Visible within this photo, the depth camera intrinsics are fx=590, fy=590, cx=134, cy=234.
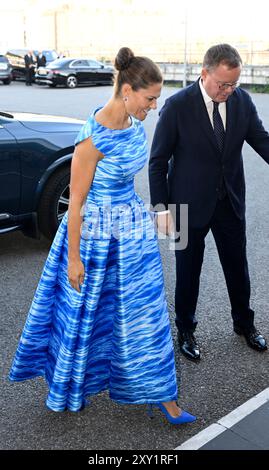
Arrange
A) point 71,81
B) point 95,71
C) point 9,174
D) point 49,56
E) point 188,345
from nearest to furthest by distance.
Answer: point 188,345 → point 9,174 → point 71,81 → point 95,71 → point 49,56

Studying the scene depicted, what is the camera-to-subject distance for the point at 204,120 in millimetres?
3225

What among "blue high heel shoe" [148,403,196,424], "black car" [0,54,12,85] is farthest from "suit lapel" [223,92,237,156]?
"black car" [0,54,12,85]

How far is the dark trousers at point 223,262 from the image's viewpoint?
11.5 ft

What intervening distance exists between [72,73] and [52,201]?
24124mm

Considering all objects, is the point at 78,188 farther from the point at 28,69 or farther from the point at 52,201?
the point at 28,69

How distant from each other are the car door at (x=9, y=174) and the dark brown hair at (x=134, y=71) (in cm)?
255

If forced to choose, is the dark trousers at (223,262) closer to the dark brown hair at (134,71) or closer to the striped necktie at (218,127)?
the striped necktie at (218,127)

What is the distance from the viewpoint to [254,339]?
371 centimetres

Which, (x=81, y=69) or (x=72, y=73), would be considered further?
(x=81, y=69)

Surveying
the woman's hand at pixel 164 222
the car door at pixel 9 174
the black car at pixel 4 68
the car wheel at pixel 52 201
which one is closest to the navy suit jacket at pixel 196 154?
the woman's hand at pixel 164 222

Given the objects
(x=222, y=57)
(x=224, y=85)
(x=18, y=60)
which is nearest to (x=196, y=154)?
(x=224, y=85)

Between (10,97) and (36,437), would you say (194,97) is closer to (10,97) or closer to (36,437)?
(36,437)

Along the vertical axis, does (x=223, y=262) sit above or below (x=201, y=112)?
below

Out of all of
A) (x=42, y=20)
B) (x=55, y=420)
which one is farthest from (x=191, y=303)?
(x=42, y=20)
